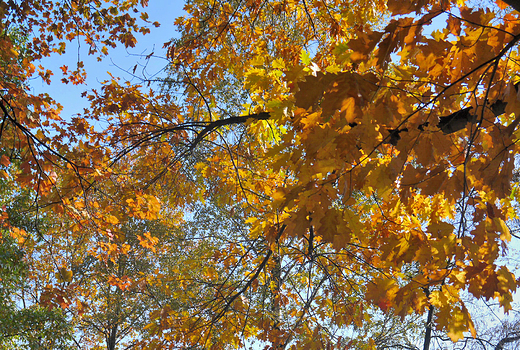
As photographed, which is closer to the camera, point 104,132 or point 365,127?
point 365,127

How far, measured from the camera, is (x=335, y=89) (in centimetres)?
129

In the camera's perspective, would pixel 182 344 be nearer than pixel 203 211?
Yes

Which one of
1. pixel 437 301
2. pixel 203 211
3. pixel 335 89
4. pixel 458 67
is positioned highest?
pixel 203 211

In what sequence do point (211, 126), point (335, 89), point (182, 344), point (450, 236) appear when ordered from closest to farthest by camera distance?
point (335, 89) < point (450, 236) < point (211, 126) < point (182, 344)

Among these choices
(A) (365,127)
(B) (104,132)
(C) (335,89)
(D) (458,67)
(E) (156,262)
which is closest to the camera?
(C) (335,89)

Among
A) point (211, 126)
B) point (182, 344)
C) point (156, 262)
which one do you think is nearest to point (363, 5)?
point (211, 126)

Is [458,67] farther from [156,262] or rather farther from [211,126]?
[156,262]

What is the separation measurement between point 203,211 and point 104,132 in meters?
5.40

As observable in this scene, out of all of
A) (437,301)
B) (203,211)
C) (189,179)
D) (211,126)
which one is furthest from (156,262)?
(437,301)

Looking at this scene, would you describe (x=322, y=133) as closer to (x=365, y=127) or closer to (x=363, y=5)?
(x=365, y=127)

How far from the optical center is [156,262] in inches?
429

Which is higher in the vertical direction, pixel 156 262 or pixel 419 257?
pixel 156 262

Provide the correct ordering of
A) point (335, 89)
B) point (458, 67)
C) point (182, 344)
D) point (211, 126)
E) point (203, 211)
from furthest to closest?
point (203, 211) → point (182, 344) → point (211, 126) → point (458, 67) → point (335, 89)

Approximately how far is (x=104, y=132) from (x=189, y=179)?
3.99 feet
